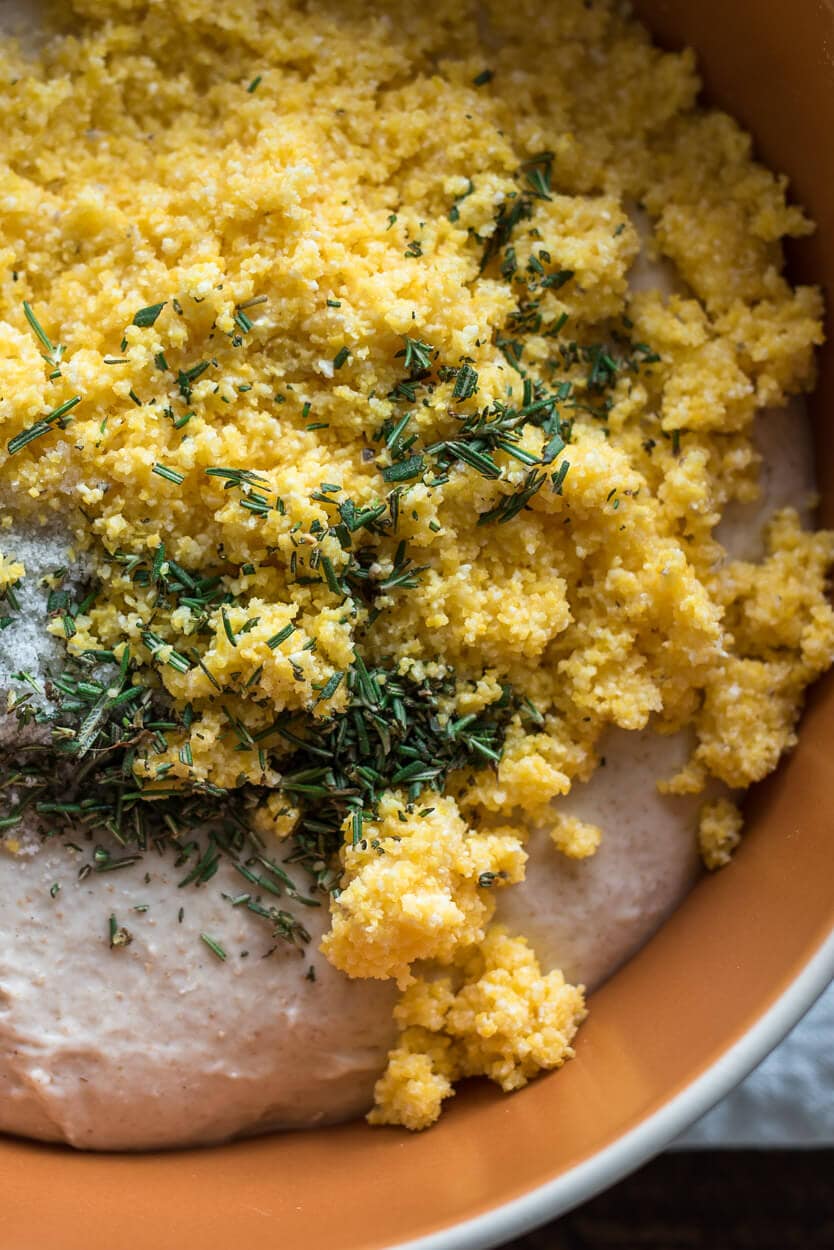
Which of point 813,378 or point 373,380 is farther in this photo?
point 813,378

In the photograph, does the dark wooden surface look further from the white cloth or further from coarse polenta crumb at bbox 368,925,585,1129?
A: coarse polenta crumb at bbox 368,925,585,1129

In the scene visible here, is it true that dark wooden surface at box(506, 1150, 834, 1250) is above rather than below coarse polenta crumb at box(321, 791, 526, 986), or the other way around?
below

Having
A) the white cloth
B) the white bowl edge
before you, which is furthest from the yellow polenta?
the white cloth

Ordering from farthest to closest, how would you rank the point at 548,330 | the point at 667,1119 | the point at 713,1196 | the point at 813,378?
the point at 713,1196, the point at 813,378, the point at 548,330, the point at 667,1119

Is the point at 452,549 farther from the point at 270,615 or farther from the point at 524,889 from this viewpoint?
the point at 524,889

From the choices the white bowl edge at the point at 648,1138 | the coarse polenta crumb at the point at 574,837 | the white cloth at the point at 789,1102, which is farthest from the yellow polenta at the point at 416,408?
the white cloth at the point at 789,1102

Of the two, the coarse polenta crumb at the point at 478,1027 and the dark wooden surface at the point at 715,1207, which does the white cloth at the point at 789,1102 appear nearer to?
the dark wooden surface at the point at 715,1207

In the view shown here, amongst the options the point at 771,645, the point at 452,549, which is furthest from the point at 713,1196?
the point at 452,549
